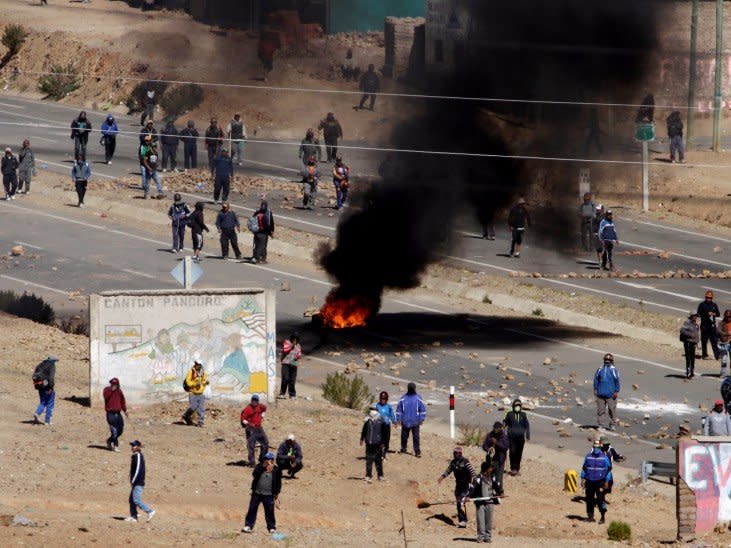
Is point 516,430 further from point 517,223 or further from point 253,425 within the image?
point 517,223

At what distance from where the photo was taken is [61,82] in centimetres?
6706

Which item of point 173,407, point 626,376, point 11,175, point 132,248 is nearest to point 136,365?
point 173,407

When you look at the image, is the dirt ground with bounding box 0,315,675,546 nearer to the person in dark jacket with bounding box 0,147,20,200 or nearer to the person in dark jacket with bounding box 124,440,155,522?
the person in dark jacket with bounding box 124,440,155,522

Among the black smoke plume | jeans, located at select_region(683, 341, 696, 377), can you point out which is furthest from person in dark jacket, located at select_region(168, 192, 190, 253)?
jeans, located at select_region(683, 341, 696, 377)

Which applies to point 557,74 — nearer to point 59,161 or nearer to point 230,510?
point 230,510

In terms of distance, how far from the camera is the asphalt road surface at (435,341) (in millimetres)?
34219

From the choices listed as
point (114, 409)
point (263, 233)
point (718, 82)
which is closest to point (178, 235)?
point (263, 233)

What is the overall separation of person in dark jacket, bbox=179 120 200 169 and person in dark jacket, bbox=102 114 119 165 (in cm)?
231

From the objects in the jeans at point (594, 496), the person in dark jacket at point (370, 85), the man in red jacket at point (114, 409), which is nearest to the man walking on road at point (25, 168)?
the person in dark jacket at point (370, 85)

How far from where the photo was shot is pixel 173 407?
32.6 m

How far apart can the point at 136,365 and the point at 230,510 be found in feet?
20.8

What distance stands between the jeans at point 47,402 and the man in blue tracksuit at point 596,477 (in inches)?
351

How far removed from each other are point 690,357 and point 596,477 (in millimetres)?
9164

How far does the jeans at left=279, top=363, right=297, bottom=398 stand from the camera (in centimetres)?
3356
